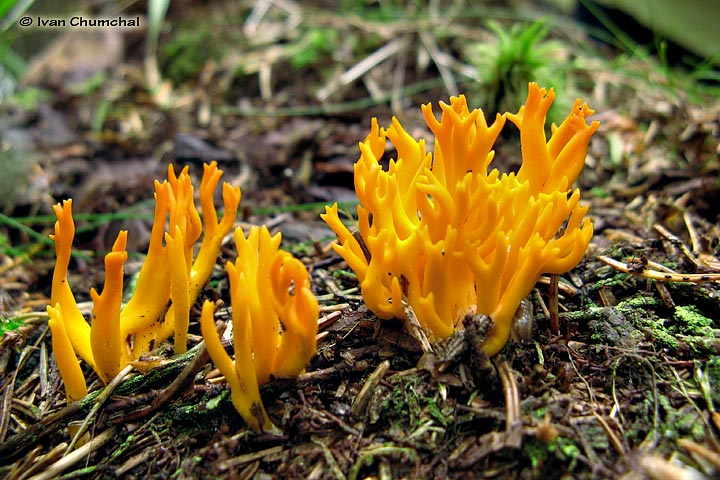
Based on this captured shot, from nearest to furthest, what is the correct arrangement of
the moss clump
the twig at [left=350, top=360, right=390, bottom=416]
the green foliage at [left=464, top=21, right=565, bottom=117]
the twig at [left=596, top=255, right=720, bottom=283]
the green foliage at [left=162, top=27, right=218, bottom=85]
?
1. the twig at [left=350, top=360, right=390, bottom=416]
2. the moss clump
3. the twig at [left=596, top=255, right=720, bottom=283]
4. the green foliage at [left=464, top=21, right=565, bottom=117]
5. the green foliage at [left=162, top=27, right=218, bottom=85]

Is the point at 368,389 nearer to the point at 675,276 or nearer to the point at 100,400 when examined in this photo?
the point at 100,400

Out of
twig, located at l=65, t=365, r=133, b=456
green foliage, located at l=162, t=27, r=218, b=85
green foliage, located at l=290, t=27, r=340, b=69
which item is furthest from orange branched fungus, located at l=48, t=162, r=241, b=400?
green foliage, located at l=162, t=27, r=218, b=85

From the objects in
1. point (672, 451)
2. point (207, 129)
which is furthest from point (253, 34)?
point (672, 451)

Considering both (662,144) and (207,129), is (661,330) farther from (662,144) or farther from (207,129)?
(207,129)

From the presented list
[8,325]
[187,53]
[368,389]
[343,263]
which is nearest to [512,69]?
[343,263]

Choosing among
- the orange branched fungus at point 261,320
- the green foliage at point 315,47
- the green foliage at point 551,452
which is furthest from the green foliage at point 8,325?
the green foliage at point 315,47

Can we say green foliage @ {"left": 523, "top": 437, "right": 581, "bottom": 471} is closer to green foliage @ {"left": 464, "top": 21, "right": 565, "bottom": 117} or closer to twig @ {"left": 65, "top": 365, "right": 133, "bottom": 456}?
twig @ {"left": 65, "top": 365, "right": 133, "bottom": 456}

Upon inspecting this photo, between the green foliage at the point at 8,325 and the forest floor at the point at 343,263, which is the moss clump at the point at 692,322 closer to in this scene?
the forest floor at the point at 343,263
